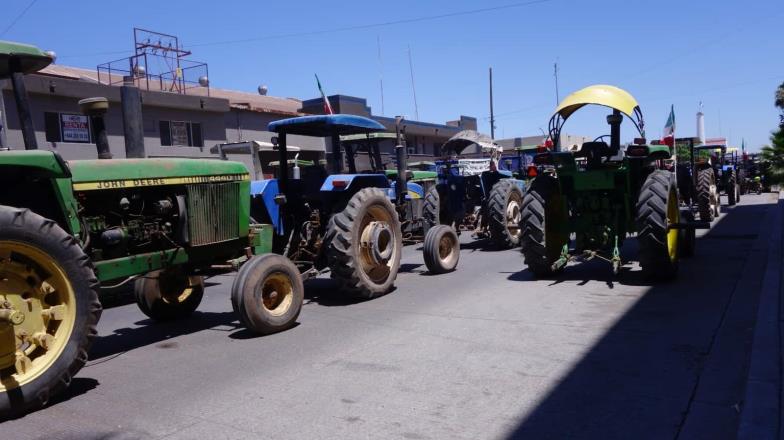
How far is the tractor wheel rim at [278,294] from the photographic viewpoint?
20.8 feet

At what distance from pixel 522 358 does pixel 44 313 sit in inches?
144

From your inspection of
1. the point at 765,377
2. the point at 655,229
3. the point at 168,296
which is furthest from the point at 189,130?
the point at 765,377

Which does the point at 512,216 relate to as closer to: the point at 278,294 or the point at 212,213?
the point at 278,294

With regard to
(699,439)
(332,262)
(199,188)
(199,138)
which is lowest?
(699,439)

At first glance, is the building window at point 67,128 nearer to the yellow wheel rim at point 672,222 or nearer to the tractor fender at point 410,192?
the tractor fender at point 410,192

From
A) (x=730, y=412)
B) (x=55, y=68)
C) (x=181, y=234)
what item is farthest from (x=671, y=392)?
(x=55, y=68)

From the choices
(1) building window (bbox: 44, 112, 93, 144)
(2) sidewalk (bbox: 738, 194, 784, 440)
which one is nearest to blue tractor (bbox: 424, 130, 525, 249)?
(2) sidewalk (bbox: 738, 194, 784, 440)

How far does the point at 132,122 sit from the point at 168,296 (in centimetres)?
199

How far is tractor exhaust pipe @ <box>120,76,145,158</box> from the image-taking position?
21.2ft

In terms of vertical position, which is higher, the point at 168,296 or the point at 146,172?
the point at 146,172

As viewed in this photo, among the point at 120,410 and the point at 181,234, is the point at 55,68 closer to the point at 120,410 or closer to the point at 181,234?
the point at 181,234

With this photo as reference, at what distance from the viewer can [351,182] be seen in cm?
798

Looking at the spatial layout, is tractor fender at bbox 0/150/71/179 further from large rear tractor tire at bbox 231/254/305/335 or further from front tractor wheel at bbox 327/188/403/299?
front tractor wheel at bbox 327/188/403/299

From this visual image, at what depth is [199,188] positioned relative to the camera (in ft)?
20.2
